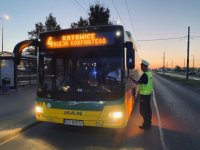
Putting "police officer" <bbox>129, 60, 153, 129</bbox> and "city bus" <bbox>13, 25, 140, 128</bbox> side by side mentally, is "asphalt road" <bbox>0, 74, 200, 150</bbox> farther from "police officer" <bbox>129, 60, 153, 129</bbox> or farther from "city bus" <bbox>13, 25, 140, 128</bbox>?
"city bus" <bbox>13, 25, 140, 128</bbox>

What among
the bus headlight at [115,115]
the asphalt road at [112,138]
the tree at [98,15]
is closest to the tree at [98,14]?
the tree at [98,15]

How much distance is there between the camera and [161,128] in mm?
9633

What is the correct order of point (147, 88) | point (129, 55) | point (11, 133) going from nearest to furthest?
point (129, 55), point (11, 133), point (147, 88)

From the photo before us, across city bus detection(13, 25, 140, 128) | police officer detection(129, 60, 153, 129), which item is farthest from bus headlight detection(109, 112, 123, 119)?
police officer detection(129, 60, 153, 129)

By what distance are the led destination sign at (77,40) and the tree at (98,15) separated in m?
27.1

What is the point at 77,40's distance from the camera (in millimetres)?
8234

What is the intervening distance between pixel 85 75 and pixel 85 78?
3.4 inches

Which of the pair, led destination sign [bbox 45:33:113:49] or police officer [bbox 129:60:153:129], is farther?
police officer [bbox 129:60:153:129]

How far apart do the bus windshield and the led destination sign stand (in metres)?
0.23

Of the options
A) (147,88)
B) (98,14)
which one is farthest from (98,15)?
(147,88)

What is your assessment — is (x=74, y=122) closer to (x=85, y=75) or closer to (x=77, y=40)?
(x=85, y=75)

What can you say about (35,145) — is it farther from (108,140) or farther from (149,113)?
→ (149,113)

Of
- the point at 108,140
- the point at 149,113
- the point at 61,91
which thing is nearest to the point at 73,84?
the point at 61,91

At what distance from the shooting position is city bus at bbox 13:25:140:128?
7.77 metres
